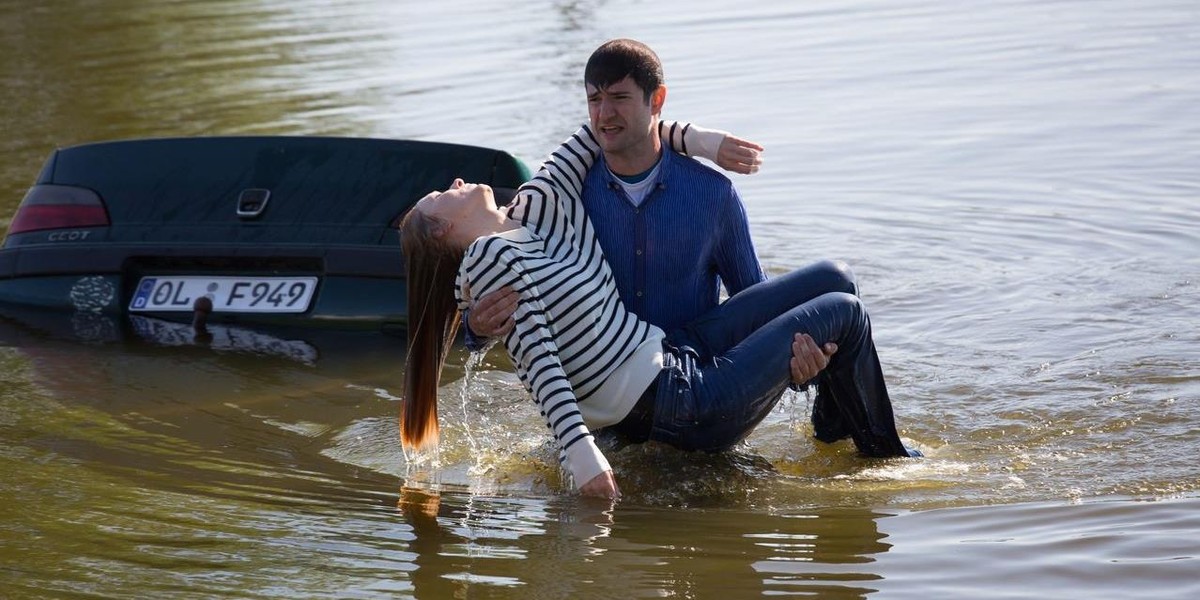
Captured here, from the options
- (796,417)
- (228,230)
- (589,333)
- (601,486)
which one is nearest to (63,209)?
(228,230)

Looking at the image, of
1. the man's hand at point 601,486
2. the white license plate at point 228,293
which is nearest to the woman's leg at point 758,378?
the man's hand at point 601,486

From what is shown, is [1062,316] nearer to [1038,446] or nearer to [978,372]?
[978,372]

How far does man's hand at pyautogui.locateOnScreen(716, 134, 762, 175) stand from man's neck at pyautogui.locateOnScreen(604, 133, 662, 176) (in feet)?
0.66

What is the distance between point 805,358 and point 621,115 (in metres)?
0.91

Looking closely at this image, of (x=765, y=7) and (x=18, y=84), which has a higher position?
(x=765, y=7)

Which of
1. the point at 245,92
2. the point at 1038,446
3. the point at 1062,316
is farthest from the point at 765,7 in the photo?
the point at 1038,446

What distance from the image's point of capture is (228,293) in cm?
662

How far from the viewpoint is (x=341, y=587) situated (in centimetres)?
386

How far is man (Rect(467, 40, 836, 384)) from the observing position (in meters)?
4.78

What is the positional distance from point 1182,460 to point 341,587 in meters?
2.63

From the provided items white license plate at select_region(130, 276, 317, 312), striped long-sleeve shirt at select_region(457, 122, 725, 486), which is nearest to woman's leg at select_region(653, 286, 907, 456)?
striped long-sleeve shirt at select_region(457, 122, 725, 486)

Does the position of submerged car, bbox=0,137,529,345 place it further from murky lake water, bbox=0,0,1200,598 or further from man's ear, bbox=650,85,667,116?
man's ear, bbox=650,85,667,116

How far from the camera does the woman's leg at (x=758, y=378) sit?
4.72 m

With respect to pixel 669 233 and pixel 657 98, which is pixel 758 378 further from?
pixel 657 98
